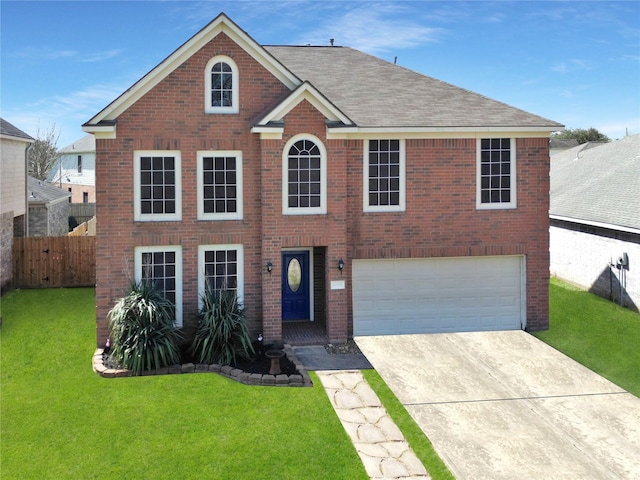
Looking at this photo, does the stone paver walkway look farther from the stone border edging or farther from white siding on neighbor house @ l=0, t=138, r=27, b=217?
white siding on neighbor house @ l=0, t=138, r=27, b=217

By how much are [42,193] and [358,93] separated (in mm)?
17499

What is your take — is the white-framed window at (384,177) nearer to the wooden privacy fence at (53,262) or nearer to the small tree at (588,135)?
the wooden privacy fence at (53,262)

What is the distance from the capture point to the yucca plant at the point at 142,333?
12.5 metres

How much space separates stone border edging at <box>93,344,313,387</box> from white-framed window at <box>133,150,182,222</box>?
373cm

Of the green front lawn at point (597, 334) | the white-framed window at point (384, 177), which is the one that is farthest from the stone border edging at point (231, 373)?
the green front lawn at point (597, 334)

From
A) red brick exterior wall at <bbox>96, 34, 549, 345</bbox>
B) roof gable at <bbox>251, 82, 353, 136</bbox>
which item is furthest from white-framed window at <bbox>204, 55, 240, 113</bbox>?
roof gable at <bbox>251, 82, 353, 136</bbox>

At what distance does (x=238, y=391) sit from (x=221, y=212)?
16.3ft

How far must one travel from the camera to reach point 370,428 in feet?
32.4

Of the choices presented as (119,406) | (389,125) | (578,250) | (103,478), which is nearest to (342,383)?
(119,406)

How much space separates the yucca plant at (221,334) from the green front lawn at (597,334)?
26.2 ft

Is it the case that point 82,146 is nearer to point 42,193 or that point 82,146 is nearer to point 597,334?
point 42,193

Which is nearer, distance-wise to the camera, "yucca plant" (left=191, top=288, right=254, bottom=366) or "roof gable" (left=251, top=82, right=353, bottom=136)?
"yucca plant" (left=191, top=288, right=254, bottom=366)

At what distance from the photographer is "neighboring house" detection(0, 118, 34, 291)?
19.7 metres

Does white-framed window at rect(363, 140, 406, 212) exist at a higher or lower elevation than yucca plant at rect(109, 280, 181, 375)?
higher
